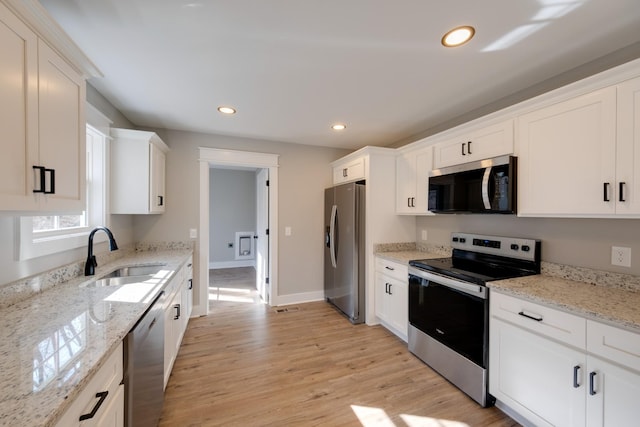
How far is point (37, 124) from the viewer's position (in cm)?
110

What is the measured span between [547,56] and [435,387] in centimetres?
252

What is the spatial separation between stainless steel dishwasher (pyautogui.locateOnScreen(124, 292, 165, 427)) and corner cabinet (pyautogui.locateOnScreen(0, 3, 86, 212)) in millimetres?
684

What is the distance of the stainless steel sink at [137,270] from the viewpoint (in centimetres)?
222

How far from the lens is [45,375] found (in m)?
0.78

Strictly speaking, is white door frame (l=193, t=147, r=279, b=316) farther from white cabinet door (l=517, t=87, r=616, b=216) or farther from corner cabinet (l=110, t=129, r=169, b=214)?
white cabinet door (l=517, t=87, r=616, b=216)

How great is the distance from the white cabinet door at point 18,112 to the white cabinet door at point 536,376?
103 inches

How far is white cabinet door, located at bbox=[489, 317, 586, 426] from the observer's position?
1.42 meters

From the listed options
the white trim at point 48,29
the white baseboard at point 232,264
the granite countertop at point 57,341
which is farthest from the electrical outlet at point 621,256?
the white baseboard at point 232,264

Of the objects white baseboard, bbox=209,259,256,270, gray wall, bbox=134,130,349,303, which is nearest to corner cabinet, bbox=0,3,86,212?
gray wall, bbox=134,130,349,303

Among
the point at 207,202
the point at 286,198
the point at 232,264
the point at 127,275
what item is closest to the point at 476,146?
the point at 286,198

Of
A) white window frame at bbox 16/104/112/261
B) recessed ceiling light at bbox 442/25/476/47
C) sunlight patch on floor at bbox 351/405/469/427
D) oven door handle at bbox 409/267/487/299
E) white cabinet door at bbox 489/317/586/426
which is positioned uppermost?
recessed ceiling light at bbox 442/25/476/47

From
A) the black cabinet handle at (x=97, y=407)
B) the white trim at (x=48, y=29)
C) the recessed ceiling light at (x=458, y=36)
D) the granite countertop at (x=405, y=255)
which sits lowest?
the black cabinet handle at (x=97, y=407)

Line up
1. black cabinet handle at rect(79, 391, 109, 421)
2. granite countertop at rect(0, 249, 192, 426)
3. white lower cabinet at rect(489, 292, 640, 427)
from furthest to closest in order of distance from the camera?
white lower cabinet at rect(489, 292, 640, 427)
black cabinet handle at rect(79, 391, 109, 421)
granite countertop at rect(0, 249, 192, 426)

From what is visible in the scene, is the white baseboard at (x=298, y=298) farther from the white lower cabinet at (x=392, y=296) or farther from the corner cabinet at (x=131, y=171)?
the corner cabinet at (x=131, y=171)
